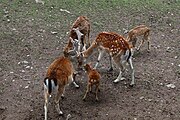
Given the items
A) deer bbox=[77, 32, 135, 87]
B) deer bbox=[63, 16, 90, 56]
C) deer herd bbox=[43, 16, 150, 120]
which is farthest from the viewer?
deer bbox=[63, 16, 90, 56]

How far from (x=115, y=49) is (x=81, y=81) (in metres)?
0.94

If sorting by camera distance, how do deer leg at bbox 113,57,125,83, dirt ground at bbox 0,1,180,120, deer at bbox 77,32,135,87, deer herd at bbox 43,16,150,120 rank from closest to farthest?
1. deer herd at bbox 43,16,150,120
2. dirt ground at bbox 0,1,180,120
3. deer at bbox 77,32,135,87
4. deer leg at bbox 113,57,125,83

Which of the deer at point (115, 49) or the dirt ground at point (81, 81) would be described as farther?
the deer at point (115, 49)

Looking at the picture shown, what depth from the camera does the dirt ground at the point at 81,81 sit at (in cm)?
712

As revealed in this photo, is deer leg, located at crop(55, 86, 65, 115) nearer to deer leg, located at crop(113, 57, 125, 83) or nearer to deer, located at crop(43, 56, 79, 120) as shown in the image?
deer, located at crop(43, 56, 79, 120)

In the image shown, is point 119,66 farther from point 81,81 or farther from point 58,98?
point 58,98

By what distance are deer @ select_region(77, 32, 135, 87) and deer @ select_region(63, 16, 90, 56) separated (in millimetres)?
201

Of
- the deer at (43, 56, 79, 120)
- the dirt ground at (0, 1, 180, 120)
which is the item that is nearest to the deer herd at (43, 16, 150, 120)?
the deer at (43, 56, 79, 120)

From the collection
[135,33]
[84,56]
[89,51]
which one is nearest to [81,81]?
[84,56]

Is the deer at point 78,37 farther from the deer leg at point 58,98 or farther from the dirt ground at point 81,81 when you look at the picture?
the deer leg at point 58,98

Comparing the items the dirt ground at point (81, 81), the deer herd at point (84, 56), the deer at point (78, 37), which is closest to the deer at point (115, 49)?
the deer herd at point (84, 56)

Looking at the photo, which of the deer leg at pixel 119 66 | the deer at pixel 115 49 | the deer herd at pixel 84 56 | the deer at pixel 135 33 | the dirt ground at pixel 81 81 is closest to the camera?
the deer herd at pixel 84 56

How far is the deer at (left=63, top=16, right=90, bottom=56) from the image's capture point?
8242mm

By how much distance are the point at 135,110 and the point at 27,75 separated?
7.68 ft
